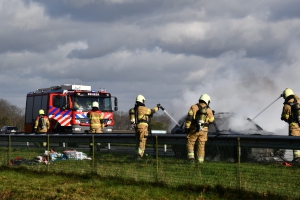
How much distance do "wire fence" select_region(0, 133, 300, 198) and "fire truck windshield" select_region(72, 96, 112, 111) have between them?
11174 millimetres

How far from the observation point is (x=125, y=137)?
11.5m

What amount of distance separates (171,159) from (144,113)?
404 cm

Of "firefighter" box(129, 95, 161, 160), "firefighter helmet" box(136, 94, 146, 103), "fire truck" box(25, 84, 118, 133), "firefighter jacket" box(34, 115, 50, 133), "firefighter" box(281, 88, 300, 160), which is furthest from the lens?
"fire truck" box(25, 84, 118, 133)

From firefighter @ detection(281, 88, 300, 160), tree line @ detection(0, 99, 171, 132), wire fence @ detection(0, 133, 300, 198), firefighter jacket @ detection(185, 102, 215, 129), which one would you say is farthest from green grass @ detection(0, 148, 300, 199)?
tree line @ detection(0, 99, 171, 132)

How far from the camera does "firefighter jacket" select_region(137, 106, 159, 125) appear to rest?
13577 millimetres

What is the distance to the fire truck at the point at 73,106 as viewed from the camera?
25.3 meters

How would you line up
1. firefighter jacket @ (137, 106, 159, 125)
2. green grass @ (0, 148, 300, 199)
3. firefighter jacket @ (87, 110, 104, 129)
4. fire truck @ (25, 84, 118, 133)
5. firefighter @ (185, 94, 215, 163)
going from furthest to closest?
fire truck @ (25, 84, 118, 133) < firefighter jacket @ (87, 110, 104, 129) < firefighter jacket @ (137, 106, 159, 125) < firefighter @ (185, 94, 215, 163) < green grass @ (0, 148, 300, 199)

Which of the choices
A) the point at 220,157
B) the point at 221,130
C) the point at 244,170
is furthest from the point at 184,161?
the point at 221,130

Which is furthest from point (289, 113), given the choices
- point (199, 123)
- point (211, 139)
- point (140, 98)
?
point (211, 139)

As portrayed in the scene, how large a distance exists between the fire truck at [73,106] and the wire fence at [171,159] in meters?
11.0

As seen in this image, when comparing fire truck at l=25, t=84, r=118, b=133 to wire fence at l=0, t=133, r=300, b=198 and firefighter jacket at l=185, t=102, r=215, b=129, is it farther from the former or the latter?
firefighter jacket at l=185, t=102, r=215, b=129

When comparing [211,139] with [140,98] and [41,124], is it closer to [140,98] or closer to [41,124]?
[140,98]

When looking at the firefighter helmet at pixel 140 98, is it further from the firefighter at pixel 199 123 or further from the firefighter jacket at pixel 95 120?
the firefighter jacket at pixel 95 120

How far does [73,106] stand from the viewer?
83.2 ft
